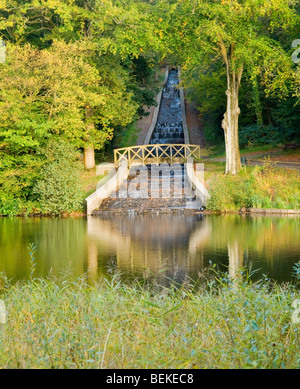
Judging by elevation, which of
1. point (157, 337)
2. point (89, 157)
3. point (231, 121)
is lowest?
point (157, 337)

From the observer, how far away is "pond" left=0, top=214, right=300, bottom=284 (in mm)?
10992

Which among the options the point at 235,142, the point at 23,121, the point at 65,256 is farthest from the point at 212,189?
the point at 65,256

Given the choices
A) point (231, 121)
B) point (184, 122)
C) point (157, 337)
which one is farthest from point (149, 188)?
point (184, 122)

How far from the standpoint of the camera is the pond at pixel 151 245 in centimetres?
1099

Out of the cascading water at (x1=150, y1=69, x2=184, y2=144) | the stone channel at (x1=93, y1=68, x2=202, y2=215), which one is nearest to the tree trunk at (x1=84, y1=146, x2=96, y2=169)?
the stone channel at (x1=93, y1=68, x2=202, y2=215)

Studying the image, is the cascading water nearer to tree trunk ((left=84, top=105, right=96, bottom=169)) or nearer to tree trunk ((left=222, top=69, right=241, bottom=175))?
tree trunk ((left=84, top=105, right=96, bottom=169))

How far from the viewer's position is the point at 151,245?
46.4 ft

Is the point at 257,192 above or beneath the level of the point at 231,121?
beneath

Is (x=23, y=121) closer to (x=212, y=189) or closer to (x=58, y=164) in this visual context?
(x=58, y=164)

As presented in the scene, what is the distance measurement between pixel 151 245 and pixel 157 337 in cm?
866

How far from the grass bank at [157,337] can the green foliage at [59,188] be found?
46.1ft

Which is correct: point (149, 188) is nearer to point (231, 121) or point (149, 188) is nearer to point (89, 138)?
point (89, 138)

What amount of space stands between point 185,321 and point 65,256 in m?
7.33

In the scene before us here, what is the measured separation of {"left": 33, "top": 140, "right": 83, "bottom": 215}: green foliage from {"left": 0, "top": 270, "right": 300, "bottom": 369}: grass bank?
1405 centimetres
